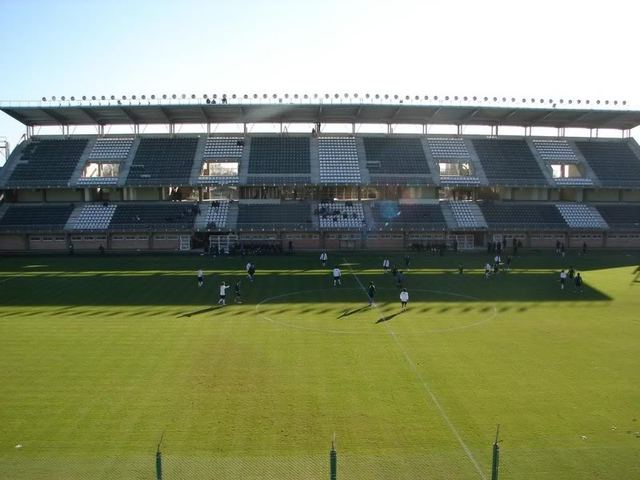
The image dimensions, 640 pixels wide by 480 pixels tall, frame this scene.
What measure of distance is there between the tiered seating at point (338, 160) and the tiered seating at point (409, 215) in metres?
4.96

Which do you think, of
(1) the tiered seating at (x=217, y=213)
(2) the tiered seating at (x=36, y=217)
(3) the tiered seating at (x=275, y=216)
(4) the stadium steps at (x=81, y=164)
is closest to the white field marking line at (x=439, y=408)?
(3) the tiered seating at (x=275, y=216)

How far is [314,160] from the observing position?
2734 inches

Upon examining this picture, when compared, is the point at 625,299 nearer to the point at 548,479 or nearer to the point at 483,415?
the point at 483,415

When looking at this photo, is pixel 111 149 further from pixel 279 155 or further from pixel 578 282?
pixel 578 282

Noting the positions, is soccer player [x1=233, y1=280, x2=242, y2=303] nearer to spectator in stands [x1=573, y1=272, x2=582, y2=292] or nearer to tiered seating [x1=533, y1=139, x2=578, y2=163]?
spectator in stands [x1=573, y1=272, x2=582, y2=292]

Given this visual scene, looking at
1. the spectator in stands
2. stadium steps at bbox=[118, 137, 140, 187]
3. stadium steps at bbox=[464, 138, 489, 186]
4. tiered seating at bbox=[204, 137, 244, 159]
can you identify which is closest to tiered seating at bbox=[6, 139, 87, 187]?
stadium steps at bbox=[118, 137, 140, 187]

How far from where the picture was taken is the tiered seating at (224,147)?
69562 millimetres

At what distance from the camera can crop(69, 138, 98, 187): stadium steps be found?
65.5 metres

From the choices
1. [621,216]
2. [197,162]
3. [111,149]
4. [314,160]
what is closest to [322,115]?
[314,160]

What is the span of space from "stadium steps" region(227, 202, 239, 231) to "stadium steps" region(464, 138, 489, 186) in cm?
3069

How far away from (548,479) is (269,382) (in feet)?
31.5

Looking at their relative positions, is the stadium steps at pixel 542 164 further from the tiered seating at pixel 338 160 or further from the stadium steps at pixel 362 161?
the tiered seating at pixel 338 160

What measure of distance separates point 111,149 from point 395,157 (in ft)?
123

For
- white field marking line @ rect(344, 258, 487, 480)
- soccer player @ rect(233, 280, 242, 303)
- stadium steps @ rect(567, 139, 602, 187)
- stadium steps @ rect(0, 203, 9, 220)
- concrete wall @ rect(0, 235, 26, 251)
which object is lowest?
white field marking line @ rect(344, 258, 487, 480)
